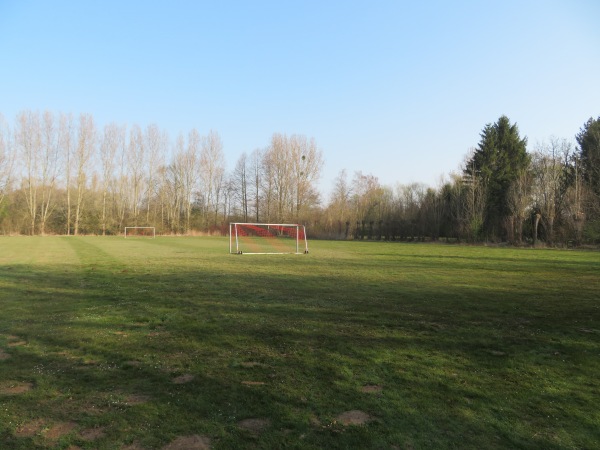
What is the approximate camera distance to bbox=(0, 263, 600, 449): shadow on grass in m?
3.19

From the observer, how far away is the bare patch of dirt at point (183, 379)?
4164 mm

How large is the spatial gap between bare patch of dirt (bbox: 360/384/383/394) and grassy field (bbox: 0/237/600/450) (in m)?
0.03

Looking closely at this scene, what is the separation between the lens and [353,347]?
552 cm

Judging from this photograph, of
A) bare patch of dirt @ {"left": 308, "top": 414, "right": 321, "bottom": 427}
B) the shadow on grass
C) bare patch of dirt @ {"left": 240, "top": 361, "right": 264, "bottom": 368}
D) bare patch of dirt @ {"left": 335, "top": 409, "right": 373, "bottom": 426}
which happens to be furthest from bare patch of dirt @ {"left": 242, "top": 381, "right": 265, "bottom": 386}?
bare patch of dirt @ {"left": 335, "top": 409, "right": 373, "bottom": 426}

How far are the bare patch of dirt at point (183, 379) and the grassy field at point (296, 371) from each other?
0.03m

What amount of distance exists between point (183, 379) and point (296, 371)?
1.26m

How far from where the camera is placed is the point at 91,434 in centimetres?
304

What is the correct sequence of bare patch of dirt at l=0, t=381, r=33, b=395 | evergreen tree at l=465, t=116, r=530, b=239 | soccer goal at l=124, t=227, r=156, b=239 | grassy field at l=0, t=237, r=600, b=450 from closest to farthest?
grassy field at l=0, t=237, r=600, b=450, bare patch of dirt at l=0, t=381, r=33, b=395, evergreen tree at l=465, t=116, r=530, b=239, soccer goal at l=124, t=227, r=156, b=239

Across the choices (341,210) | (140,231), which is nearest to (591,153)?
(341,210)

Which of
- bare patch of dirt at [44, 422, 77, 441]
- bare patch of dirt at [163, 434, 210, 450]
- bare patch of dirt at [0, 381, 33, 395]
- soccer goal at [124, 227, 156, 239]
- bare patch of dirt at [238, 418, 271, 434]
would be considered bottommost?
bare patch of dirt at [238, 418, 271, 434]

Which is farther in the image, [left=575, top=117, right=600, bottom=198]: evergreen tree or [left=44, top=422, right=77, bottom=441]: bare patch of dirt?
[left=575, top=117, right=600, bottom=198]: evergreen tree

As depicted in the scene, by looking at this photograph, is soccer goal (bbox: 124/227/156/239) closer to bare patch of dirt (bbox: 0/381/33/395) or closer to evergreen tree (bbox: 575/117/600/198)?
evergreen tree (bbox: 575/117/600/198)

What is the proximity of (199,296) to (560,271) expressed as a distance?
50.0ft

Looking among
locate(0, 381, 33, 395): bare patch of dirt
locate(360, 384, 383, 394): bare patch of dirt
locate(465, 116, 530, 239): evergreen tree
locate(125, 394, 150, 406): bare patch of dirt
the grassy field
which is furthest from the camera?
locate(465, 116, 530, 239): evergreen tree
